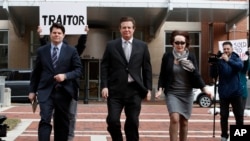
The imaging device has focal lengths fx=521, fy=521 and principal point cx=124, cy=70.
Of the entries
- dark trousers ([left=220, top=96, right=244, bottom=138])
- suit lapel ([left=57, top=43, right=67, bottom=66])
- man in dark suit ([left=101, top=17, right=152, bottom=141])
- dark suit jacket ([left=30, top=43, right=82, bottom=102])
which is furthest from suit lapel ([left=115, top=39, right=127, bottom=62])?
dark trousers ([left=220, top=96, right=244, bottom=138])

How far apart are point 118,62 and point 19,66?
82.2 feet

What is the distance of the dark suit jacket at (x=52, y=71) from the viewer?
6984mm

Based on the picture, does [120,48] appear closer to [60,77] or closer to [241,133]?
[60,77]

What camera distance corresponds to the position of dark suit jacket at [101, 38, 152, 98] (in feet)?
23.3

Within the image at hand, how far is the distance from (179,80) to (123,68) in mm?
1071

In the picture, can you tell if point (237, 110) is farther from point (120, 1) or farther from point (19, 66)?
point (19, 66)

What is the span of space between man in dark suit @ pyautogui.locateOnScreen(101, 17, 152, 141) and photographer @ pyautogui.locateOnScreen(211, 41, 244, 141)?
2207 mm

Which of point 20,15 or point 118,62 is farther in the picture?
point 20,15

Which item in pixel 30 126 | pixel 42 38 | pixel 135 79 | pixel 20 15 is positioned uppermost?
pixel 20 15

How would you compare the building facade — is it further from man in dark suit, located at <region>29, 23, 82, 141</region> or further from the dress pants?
man in dark suit, located at <region>29, 23, 82, 141</region>

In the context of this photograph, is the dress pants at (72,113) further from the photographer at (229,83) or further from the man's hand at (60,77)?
the photographer at (229,83)

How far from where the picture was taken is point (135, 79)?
708cm

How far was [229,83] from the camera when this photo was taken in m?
8.93

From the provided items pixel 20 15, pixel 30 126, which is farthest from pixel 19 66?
pixel 30 126
